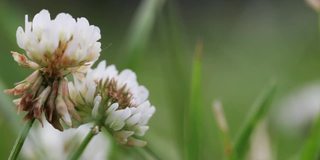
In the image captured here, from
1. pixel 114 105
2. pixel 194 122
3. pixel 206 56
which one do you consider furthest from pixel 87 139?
pixel 206 56

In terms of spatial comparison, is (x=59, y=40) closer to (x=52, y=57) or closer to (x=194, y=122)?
(x=52, y=57)

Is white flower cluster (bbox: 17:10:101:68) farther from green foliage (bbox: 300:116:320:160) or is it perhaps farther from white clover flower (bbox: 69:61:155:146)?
green foliage (bbox: 300:116:320:160)

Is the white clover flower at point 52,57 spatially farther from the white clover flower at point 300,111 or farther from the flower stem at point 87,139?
the white clover flower at point 300,111

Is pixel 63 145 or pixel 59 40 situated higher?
pixel 59 40

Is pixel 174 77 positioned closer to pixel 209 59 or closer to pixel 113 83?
pixel 113 83

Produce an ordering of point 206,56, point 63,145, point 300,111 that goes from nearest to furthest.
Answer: point 63,145 < point 300,111 < point 206,56

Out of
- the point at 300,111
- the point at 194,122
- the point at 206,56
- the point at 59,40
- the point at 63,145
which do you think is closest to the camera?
the point at 59,40

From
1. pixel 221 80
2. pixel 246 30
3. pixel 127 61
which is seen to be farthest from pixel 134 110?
pixel 246 30
